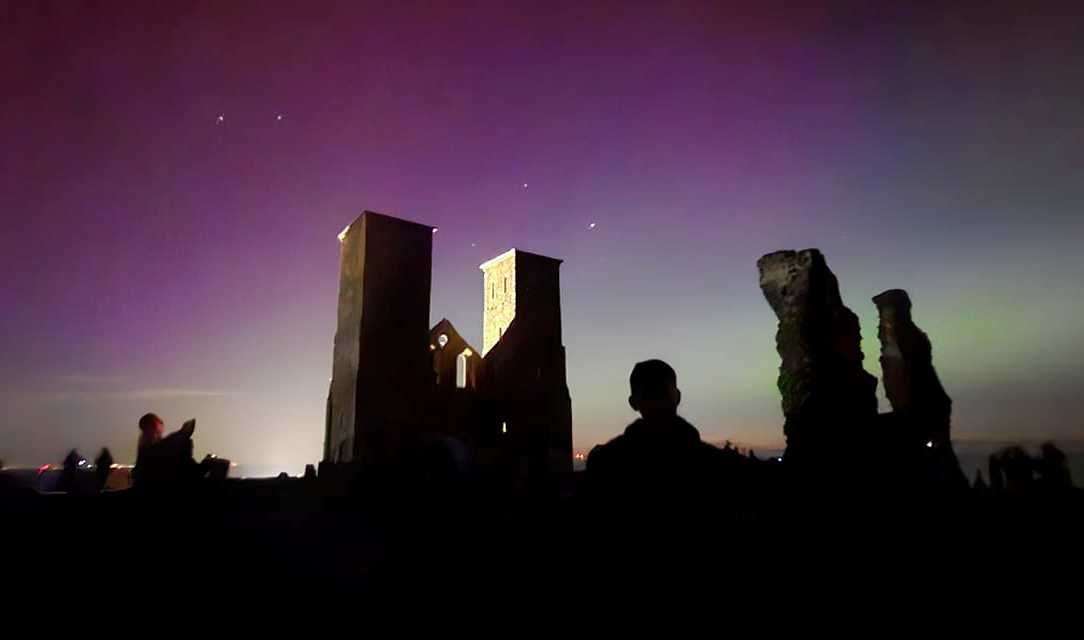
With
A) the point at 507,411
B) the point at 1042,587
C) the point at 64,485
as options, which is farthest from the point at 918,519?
the point at 507,411

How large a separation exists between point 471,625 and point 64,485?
14926 mm

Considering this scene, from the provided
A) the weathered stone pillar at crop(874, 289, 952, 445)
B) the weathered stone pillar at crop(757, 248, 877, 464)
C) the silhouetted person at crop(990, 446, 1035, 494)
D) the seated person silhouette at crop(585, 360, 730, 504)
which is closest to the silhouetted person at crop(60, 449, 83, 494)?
the seated person silhouette at crop(585, 360, 730, 504)

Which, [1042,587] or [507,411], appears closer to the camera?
[1042,587]

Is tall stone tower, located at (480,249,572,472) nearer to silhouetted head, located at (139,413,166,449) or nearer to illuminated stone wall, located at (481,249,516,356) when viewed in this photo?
illuminated stone wall, located at (481,249,516,356)

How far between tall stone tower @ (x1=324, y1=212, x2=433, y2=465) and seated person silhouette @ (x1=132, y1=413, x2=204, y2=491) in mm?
13839

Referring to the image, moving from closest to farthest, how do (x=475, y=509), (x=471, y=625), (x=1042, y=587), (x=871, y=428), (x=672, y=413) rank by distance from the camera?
(x=672, y=413) → (x=471, y=625) → (x=1042, y=587) → (x=475, y=509) → (x=871, y=428)

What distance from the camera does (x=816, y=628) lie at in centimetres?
307

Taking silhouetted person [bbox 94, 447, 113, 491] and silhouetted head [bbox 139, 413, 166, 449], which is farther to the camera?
silhouetted person [bbox 94, 447, 113, 491]

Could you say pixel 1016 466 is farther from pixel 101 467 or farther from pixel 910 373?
pixel 101 467

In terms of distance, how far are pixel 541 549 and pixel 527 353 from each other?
22.3 meters

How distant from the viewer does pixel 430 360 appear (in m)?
22.5

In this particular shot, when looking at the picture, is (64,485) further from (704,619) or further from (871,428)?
(871,428)

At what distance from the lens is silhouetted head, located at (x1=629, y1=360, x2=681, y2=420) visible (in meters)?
2.77

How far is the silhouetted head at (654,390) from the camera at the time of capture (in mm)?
2768
